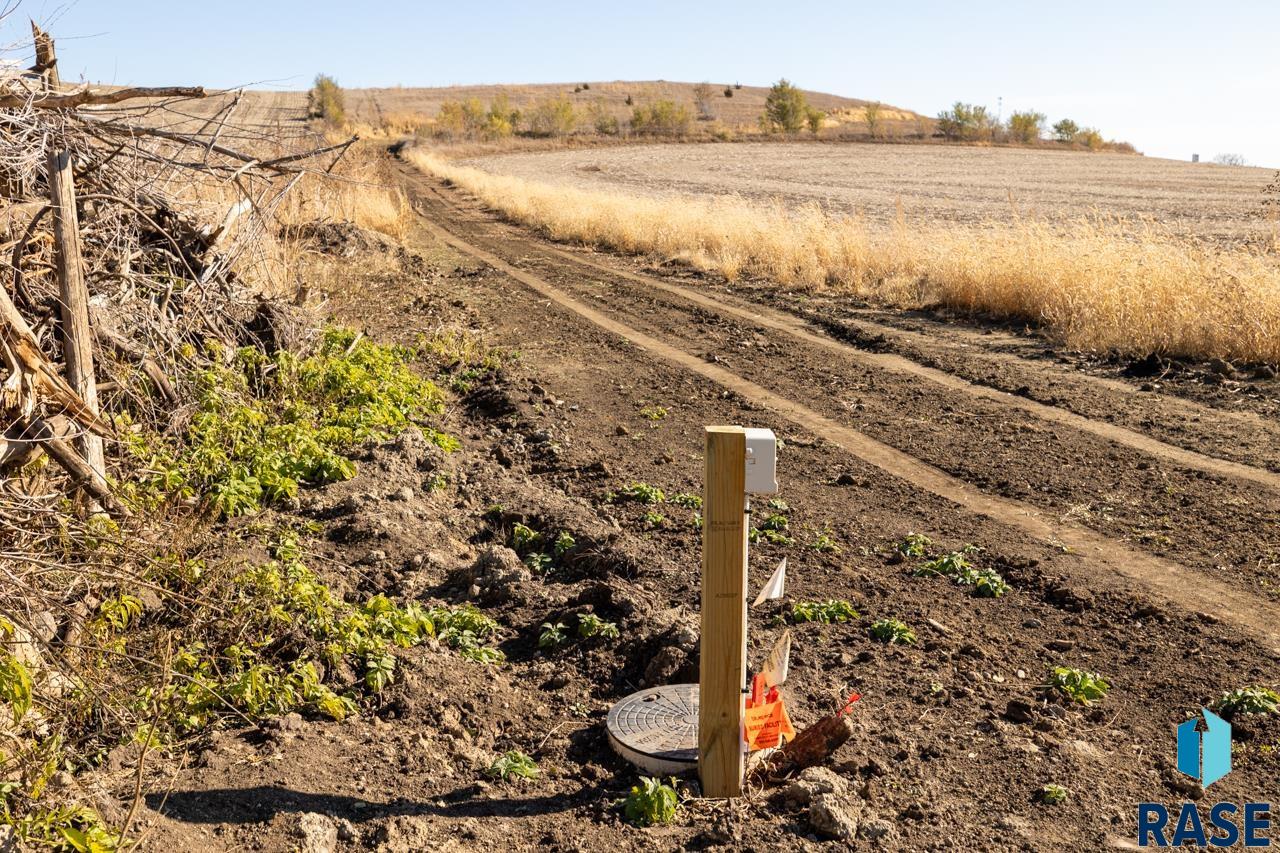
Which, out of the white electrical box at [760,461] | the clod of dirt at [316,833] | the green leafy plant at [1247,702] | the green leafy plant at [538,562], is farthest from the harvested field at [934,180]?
the clod of dirt at [316,833]

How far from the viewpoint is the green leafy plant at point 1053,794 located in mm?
3635

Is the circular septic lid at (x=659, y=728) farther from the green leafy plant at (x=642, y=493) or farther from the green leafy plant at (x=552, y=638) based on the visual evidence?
the green leafy plant at (x=642, y=493)

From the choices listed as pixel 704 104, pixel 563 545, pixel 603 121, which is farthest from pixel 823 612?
pixel 704 104

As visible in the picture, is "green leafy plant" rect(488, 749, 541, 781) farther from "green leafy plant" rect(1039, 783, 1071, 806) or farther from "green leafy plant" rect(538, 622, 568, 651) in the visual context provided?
"green leafy plant" rect(1039, 783, 1071, 806)

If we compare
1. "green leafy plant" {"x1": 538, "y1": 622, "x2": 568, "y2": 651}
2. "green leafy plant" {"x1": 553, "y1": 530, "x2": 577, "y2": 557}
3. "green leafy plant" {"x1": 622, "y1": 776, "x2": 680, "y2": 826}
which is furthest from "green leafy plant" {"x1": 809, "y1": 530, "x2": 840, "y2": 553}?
"green leafy plant" {"x1": 622, "y1": 776, "x2": 680, "y2": 826}

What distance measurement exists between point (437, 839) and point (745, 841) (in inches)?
38.3

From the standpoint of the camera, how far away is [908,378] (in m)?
10.1

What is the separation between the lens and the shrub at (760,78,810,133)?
77.6 metres

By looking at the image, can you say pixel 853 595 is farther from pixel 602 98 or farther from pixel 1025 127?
pixel 602 98

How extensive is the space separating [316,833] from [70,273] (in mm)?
3386

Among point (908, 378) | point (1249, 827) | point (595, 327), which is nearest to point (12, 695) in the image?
point (1249, 827)

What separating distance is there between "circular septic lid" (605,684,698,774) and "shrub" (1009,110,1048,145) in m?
77.3

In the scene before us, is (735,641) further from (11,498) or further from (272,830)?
(11,498)

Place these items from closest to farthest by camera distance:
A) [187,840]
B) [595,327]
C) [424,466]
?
[187,840] → [424,466] → [595,327]
